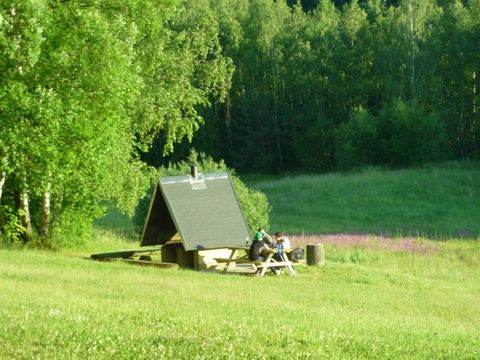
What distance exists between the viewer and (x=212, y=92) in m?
44.5

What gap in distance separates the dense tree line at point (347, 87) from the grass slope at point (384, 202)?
232 inches

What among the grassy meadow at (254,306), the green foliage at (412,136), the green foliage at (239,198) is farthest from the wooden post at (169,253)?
the green foliage at (412,136)

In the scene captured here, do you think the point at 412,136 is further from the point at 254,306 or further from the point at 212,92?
the point at 254,306

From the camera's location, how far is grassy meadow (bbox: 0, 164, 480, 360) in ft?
41.7

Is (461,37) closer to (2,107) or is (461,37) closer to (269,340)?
(2,107)

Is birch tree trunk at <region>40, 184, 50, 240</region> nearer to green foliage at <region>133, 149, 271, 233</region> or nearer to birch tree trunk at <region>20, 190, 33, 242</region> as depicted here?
birch tree trunk at <region>20, 190, 33, 242</region>

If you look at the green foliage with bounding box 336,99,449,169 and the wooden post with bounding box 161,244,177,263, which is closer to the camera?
the wooden post with bounding box 161,244,177,263

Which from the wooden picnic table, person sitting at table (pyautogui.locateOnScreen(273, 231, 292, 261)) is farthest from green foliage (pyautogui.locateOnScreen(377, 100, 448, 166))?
the wooden picnic table

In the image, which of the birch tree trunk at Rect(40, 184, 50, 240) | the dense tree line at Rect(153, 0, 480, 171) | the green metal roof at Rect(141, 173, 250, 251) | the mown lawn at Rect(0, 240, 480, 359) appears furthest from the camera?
the dense tree line at Rect(153, 0, 480, 171)

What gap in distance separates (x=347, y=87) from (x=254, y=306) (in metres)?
72.8

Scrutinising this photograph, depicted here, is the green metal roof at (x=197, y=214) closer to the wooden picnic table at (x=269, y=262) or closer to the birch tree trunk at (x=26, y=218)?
the wooden picnic table at (x=269, y=262)

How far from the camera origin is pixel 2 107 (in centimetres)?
2653

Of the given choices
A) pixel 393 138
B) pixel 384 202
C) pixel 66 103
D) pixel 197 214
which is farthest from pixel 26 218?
pixel 393 138

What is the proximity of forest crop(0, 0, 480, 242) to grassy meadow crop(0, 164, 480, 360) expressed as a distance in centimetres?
293
